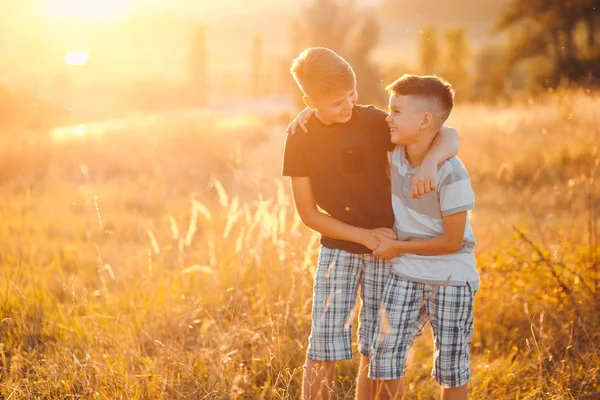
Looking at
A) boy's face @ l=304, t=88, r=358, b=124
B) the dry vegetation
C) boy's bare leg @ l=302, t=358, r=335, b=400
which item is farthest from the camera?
the dry vegetation

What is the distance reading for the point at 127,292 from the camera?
12.5 feet

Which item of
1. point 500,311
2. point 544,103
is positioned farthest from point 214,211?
point 544,103

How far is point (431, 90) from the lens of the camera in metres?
2.27

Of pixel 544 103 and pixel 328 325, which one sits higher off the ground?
pixel 544 103

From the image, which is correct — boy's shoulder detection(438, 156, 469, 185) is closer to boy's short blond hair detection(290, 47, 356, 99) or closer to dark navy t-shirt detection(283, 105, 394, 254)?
dark navy t-shirt detection(283, 105, 394, 254)

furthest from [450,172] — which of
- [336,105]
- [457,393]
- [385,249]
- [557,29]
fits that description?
[557,29]

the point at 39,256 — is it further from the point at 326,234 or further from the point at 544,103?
the point at 544,103

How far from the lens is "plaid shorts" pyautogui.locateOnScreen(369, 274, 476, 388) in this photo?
7.72ft

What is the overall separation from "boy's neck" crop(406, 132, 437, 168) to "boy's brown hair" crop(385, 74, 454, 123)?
88mm

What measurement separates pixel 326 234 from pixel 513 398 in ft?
4.72

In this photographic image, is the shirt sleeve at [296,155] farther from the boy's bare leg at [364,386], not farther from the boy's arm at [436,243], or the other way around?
the boy's bare leg at [364,386]

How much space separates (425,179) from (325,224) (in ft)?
1.66

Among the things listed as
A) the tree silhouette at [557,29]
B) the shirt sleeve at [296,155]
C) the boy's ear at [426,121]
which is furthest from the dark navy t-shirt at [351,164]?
the tree silhouette at [557,29]

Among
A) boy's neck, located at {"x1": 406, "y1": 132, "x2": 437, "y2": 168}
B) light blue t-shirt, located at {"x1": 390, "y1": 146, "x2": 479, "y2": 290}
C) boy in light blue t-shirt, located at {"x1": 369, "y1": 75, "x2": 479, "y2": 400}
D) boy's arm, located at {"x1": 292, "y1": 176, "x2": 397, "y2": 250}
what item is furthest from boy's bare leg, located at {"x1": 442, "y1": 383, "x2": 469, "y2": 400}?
boy's neck, located at {"x1": 406, "y1": 132, "x2": 437, "y2": 168}
